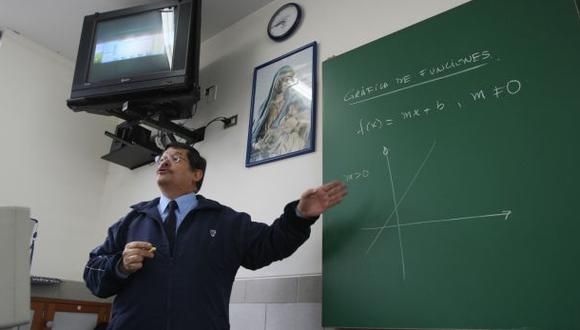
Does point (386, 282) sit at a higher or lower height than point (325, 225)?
lower

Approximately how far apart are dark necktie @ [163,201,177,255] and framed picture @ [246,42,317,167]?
0.65m

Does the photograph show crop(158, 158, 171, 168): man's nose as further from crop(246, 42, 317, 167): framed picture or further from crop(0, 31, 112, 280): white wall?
crop(0, 31, 112, 280): white wall

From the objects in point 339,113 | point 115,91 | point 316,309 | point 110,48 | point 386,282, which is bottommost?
point 316,309

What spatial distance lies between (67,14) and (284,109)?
207 centimetres

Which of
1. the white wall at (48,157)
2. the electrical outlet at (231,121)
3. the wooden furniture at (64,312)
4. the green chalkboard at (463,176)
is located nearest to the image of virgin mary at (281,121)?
the electrical outlet at (231,121)

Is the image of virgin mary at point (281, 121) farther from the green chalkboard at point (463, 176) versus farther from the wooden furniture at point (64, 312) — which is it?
the wooden furniture at point (64, 312)

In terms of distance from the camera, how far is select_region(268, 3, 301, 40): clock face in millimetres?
2613

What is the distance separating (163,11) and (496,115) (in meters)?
2.22

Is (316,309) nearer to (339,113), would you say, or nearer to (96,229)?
(339,113)

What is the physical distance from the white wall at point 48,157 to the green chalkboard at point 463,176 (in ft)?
8.10

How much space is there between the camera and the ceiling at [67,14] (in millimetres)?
3033

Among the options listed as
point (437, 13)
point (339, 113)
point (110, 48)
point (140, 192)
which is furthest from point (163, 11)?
point (437, 13)

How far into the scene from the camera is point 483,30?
65.0 inches

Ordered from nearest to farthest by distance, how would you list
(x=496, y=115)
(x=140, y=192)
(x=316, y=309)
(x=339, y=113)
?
(x=496, y=115)
(x=316, y=309)
(x=339, y=113)
(x=140, y=192)
